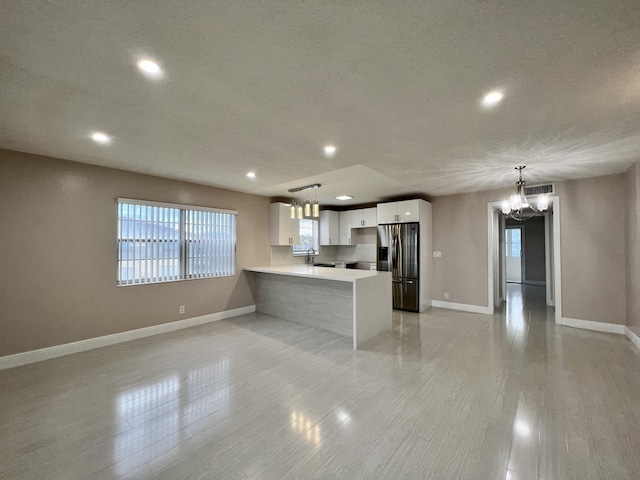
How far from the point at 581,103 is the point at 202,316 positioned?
5.49 meters

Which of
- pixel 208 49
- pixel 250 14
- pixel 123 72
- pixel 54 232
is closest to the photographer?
pixel 250 14

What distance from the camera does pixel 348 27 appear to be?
135 cm

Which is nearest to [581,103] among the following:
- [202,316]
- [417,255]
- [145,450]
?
[417,255]

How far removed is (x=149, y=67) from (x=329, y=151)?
6.09 feet

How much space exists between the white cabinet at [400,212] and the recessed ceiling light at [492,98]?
3.41 m

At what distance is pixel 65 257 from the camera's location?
11.2 feet

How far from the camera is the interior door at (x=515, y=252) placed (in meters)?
9.48

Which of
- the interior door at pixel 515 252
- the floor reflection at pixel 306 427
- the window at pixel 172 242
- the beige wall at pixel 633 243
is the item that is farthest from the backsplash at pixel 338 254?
the interior door at pixel 515 252

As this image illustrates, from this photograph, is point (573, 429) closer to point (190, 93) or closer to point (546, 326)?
point (546, 326)

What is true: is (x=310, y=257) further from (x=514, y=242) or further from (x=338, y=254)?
Result: (x=514, y=242)

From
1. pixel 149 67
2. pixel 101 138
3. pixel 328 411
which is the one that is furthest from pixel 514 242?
pixel 101 138

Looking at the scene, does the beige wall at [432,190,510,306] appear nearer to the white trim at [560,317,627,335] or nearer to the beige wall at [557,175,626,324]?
the beige wall at [557,175,626,324]

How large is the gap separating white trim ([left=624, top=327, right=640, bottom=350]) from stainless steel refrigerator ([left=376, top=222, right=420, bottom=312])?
2883 millimetres

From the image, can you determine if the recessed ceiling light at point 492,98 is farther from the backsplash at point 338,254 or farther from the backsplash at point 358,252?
the backsplash at point 358,252
